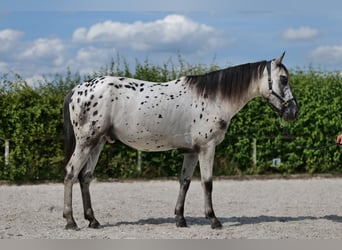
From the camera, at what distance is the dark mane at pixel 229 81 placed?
7762 millimetres

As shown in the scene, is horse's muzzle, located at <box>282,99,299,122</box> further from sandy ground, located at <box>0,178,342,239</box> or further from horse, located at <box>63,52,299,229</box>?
sandy ground, located at <box>0,178,342,239</box>

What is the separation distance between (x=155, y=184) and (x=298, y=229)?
6.15 m

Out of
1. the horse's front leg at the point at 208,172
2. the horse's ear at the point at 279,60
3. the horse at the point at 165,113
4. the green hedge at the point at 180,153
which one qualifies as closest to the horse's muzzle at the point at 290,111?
the horse at the point at 165,113

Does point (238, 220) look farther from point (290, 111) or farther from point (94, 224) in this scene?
point (94, 224)

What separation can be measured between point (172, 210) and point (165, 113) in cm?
248

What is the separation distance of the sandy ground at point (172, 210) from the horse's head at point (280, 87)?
5.10 feet

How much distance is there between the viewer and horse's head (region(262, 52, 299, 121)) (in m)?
7.73

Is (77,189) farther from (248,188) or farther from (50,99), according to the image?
(248,188)

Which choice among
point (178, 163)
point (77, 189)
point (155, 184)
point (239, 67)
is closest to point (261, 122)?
point (178, 163)

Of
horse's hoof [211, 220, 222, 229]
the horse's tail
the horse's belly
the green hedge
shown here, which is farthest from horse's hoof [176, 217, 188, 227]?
the green hedge

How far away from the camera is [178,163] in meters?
14.5

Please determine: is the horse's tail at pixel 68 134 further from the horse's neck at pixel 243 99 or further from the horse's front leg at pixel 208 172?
the horse's neck at pixel 243 99

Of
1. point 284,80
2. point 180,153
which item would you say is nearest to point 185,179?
point 284,80

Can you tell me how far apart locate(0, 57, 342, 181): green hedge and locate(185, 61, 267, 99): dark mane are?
6.57 m
